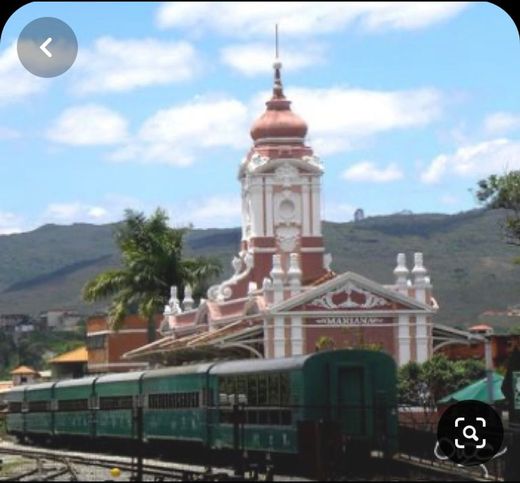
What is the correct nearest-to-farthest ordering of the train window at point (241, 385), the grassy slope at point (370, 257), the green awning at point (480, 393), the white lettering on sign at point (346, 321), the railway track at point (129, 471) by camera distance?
the railway track at point (129, 471), the train window at point (241, 385), the green awning at point (480, 393), the white lettering on sign at point (346, 321), the grassy slope at point (370, 257)

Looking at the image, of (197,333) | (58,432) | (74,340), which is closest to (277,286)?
(197,333)

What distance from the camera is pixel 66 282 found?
114 m

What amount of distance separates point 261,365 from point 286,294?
2964 cm

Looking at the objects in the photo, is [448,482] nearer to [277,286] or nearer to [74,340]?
[277,286]

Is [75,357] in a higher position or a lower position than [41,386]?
higher

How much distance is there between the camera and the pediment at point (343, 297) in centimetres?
5025

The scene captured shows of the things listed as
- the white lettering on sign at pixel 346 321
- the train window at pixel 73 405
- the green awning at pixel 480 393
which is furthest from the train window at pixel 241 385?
the white lettering on sign at pixel 346 321

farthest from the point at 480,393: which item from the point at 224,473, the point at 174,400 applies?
the point at 224,473

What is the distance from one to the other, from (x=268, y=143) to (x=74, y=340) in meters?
42.4

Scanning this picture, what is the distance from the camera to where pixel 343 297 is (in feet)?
166

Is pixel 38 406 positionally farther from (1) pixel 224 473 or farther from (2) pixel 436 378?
(1) pixel 224 473

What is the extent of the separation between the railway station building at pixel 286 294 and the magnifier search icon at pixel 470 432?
22.6 meters

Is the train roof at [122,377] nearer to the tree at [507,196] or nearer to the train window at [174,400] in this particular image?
the train window at [174,400]

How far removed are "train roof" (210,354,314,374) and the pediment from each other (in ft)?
78.9
